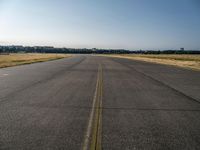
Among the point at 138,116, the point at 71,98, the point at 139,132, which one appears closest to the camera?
the point at 139,132

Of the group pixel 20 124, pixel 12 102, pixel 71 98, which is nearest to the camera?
pixel 20 124

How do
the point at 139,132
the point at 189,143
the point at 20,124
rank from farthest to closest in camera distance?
the point at 20,124 → the point at 139,132 → the point at 189,143

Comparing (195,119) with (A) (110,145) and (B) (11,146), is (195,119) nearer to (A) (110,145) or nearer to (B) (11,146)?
(A) (110,145)

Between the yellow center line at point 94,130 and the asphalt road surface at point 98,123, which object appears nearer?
the yellow center line at point 94,130

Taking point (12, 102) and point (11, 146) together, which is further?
point (12, 102)

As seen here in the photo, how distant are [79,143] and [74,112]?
299 cm

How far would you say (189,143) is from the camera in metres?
5.41

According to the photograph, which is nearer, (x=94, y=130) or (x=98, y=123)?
(x=94, y=130)

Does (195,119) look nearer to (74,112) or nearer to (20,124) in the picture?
(74,112)

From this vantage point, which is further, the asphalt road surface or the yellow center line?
the asphalt road surface

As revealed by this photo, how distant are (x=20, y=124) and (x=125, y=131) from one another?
2.86 meters

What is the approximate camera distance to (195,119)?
7602mm

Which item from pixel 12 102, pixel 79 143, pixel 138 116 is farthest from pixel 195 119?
pixel 12 102

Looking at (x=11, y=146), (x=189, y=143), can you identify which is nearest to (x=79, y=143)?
(x=11, y=146)
